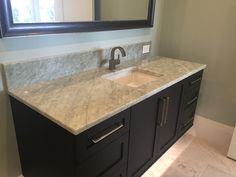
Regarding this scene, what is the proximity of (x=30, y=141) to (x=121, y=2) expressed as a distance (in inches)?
50.4

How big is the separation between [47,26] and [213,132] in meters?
1.92

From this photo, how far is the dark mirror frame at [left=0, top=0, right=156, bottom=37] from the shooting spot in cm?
111

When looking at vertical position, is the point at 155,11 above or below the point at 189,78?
above

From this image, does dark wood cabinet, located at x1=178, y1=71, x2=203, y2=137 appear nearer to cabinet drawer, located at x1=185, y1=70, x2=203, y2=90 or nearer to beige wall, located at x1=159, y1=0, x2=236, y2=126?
cabinet drawer, located at x1=185, y1=70, x2=203, y2=90

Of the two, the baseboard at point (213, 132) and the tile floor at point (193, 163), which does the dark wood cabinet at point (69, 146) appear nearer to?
the tile floor at point (193, 163)

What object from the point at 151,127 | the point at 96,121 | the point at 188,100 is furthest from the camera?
the point at 188,100

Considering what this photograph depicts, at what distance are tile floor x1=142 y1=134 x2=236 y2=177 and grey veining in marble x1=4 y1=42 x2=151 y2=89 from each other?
104 cm

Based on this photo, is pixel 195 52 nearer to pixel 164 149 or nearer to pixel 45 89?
pixel 164 149

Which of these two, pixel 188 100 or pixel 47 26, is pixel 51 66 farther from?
pixel 188 100

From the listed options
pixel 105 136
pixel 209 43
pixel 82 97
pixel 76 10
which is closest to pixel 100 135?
pixel 105 136

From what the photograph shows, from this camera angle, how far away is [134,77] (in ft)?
6.03

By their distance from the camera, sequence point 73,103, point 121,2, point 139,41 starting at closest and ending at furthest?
point 73,103, point 121,2, point 139,41

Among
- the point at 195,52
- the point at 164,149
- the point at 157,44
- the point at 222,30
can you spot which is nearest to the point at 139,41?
the point at 157,44

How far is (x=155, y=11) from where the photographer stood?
7.06ft
